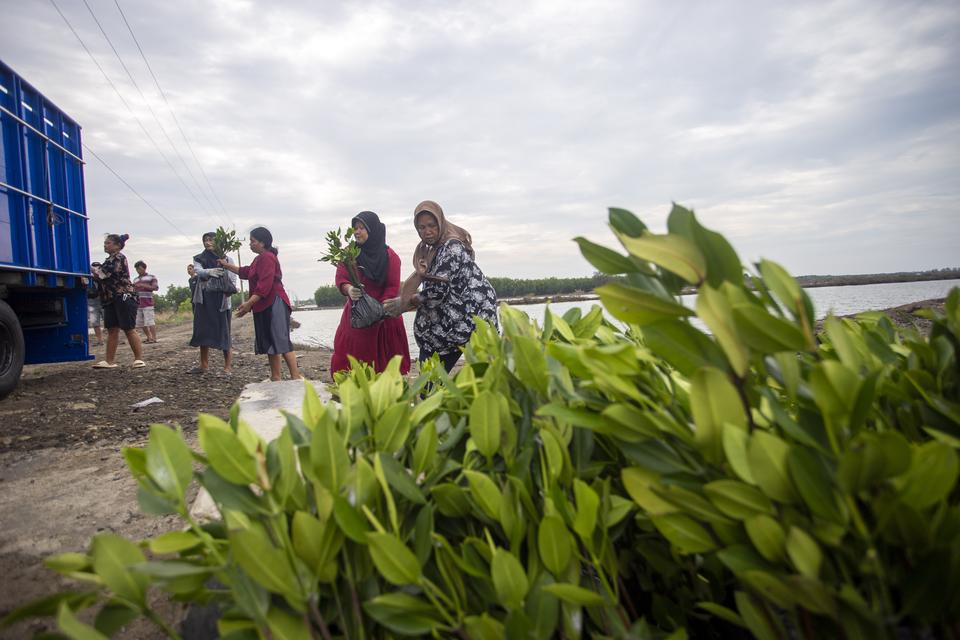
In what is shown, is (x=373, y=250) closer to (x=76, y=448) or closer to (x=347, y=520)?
(x=76, y=448)

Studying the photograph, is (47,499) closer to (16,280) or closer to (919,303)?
(16,280)

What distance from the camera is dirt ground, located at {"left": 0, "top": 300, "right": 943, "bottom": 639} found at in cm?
196

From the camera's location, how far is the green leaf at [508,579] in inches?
23.8

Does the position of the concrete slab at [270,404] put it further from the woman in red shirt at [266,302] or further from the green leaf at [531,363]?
the woman in red shirt at [266,302]

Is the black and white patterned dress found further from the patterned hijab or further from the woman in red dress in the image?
the woman in red dress

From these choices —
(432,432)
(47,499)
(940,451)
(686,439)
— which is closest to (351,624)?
(432,432)

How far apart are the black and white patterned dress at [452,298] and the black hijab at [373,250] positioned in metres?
0.94

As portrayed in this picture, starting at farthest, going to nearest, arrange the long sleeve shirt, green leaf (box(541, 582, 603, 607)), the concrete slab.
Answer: the long sleeve shirt < the concrete slab < green leaf (box(541, 582, 603, 607))

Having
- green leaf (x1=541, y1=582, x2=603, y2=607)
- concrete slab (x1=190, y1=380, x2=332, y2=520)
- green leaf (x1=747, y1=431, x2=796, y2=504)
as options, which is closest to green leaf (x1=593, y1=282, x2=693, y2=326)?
green leaf (x1=747, y1=431, x2=796, y2=504)

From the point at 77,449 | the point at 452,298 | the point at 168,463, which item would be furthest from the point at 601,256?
the point at 77,449

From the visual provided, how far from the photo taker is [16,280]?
5.95 m

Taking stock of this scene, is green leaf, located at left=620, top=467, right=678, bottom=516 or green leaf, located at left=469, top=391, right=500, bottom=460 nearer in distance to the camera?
green leaf, located at left=620, top=467, right=678, bottom=516

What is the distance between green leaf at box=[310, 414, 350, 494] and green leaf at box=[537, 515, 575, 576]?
9.8 inches

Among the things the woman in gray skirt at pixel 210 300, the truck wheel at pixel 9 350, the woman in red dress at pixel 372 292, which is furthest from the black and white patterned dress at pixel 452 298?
the truck wheel at pixel 9 350
